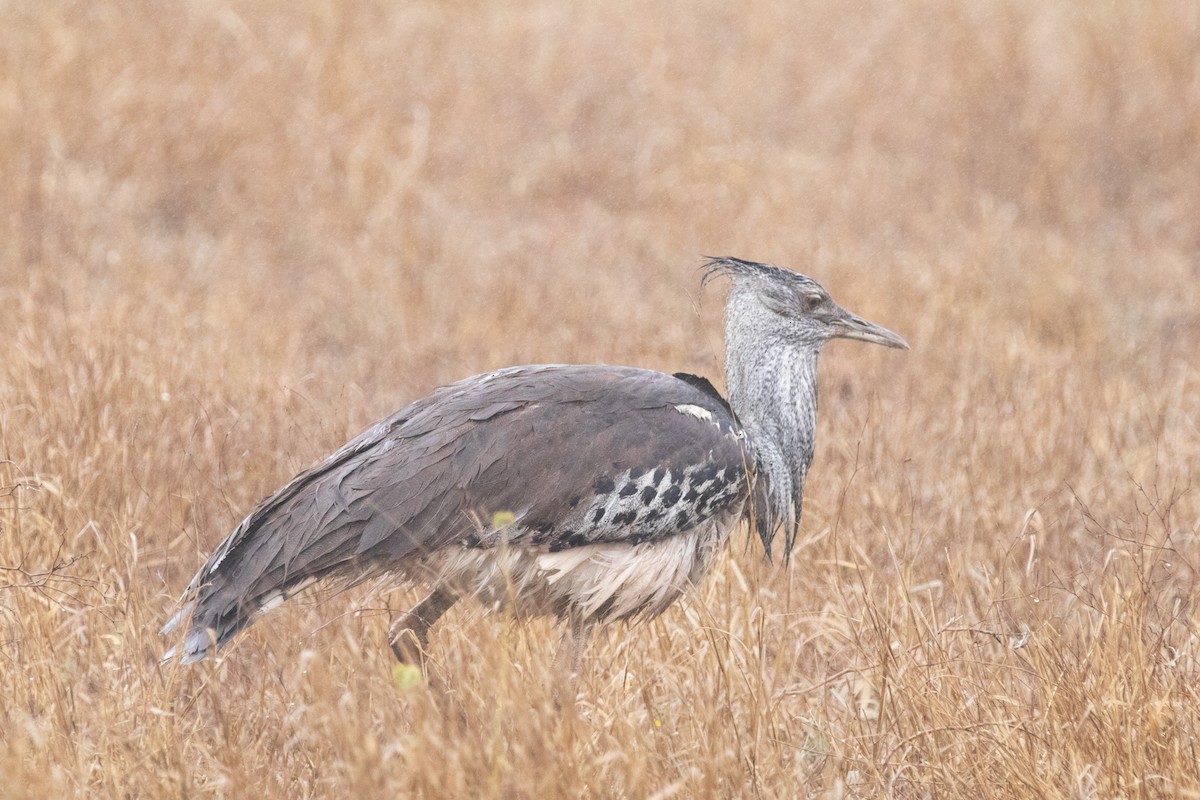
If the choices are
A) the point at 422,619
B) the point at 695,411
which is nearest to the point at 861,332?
the point at 695,411

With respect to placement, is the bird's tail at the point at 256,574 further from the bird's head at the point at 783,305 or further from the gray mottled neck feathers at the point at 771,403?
the bird's head at the point at 783,305

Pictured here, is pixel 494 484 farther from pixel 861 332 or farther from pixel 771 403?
pixel 861 332

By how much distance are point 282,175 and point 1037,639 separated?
5553 millimetres

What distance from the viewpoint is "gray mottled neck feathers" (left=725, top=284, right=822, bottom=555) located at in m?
3.98

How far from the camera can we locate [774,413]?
4051 millimetres

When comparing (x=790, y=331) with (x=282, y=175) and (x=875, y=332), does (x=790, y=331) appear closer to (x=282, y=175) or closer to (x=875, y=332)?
(x=875, y=332)

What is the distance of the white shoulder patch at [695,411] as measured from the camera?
380 cm

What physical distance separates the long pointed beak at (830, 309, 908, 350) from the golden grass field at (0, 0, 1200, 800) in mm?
370

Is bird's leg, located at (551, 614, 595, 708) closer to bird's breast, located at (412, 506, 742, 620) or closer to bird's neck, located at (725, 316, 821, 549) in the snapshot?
bird's breast, located at (412, 506, 742, 620)

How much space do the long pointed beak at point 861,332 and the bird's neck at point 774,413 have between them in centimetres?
11

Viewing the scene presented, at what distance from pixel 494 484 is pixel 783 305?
1.05 meters

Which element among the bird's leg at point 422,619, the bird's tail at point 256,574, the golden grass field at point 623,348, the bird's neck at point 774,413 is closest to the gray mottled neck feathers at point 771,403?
the bird's neck at point 774,413

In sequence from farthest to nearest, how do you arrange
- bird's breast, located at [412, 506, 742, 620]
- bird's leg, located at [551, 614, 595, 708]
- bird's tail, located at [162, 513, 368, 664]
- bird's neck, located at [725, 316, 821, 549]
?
1. bird's neck, located at [725, 316, 821, 549]
2. bird's leg, located at [551, 614, 595, 708]
3. bird's breast, located at [412, 506, 742, 620]
4. bird's tail, located at [162, 513, 368, 664]

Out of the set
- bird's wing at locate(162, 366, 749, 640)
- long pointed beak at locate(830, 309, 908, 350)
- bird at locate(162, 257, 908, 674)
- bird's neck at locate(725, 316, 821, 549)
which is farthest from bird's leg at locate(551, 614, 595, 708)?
long pointed beak at locate(830, 309, 908, 350)
